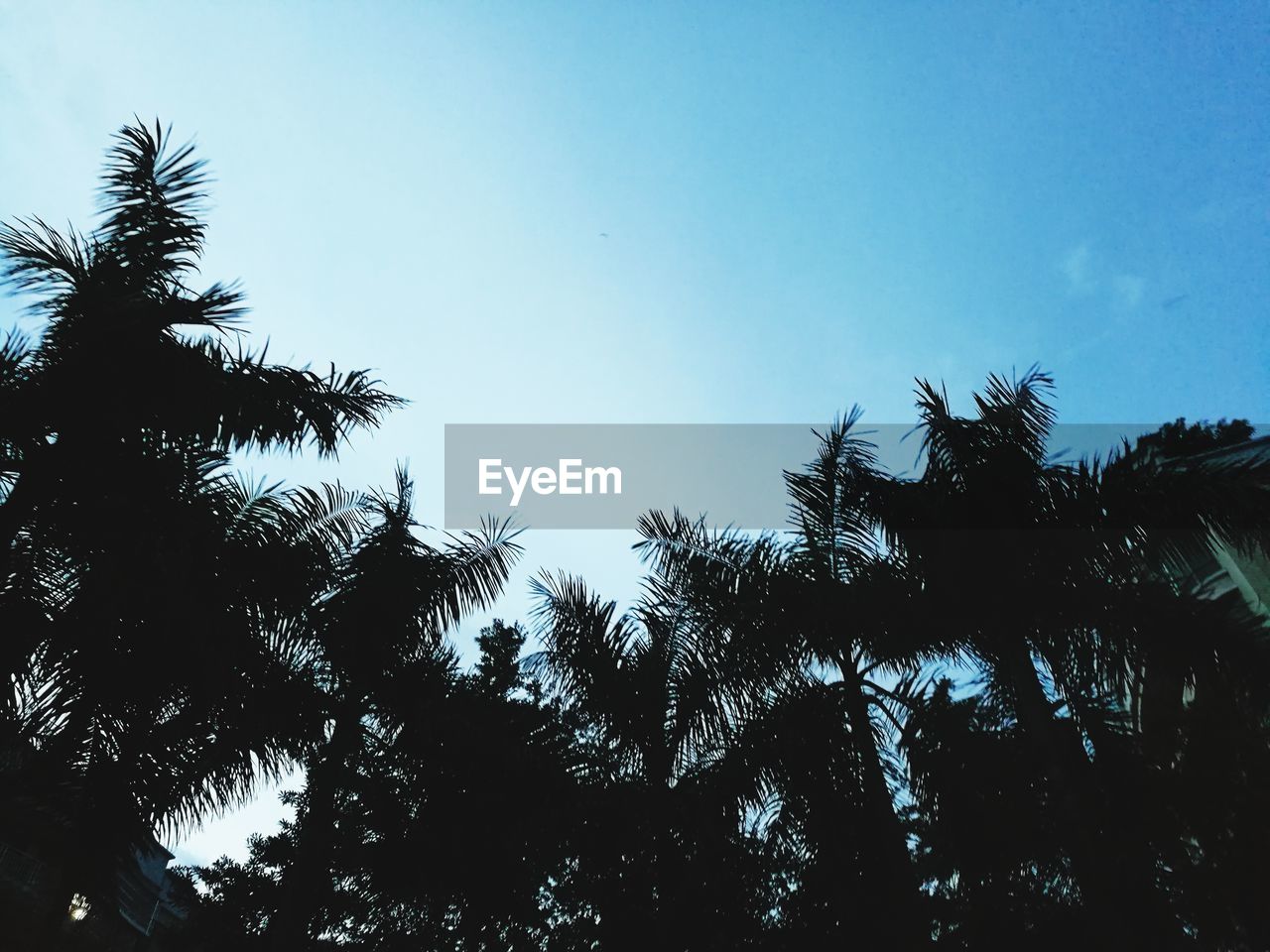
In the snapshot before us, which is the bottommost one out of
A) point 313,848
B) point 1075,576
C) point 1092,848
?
point 1092,848

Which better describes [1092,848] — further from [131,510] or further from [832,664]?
[131,510]

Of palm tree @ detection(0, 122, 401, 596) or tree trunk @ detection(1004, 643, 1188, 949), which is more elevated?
palm tree @ detection(0, 122, 401, 596)

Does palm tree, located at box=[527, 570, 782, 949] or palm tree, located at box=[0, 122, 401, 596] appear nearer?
palm tree, located at box=[0, 122, 401, 596]

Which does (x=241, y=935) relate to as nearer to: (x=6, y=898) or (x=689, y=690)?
(x=6, y=898)

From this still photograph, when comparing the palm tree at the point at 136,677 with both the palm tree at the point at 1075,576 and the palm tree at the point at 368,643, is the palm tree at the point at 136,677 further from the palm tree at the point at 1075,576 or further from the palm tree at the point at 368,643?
the palm tree at the point at 1075,576

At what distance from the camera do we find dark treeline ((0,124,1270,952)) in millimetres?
6973

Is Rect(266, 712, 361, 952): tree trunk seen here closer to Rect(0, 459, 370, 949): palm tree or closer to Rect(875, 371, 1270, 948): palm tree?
Rect(0, 459, 370, 949): palm tree

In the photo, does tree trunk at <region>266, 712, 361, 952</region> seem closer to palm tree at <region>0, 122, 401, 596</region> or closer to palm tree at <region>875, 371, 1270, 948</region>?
palm tree at <region>0, 122, 401, 596</region>

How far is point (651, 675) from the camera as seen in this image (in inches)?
464

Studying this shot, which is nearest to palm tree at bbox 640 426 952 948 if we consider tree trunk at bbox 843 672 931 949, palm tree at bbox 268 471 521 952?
tree trunk at bbox 843 672 931 949

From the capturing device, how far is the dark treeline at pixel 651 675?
6.97 metres

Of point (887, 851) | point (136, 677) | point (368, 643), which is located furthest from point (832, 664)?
point (136, 677)

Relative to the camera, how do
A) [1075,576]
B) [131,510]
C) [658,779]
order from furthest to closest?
[658,779] < [1075,576] < [131,510]

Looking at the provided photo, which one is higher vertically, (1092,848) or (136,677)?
(136,677)
